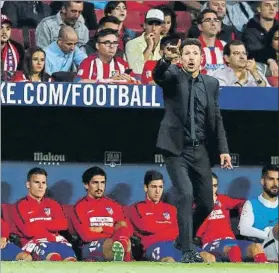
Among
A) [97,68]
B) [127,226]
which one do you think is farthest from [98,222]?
[97,68]

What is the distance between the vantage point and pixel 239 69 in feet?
39.0

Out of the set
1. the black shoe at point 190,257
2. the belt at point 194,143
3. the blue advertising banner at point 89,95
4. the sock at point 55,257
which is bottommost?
the black shoe at point 190,257

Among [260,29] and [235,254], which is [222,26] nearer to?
[260,29]

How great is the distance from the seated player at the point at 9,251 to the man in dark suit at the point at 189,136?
2.89 metres

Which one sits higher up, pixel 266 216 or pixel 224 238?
pixel 266 216

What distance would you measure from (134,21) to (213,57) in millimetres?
944

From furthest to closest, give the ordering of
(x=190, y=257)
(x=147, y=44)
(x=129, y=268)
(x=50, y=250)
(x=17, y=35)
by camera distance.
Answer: (x=147, y=44) < (x=17, y=35) < (x=50, y=250) < (x=190, y=257) < (x=129, y=268)

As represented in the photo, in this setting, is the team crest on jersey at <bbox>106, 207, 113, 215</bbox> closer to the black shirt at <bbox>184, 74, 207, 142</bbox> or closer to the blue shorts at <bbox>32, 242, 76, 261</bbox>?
the blue shorts at <bbox>32, 242, 76, 261</bbox>

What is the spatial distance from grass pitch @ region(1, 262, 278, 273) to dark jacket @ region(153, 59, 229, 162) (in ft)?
2.67

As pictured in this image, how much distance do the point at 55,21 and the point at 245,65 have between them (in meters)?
1.99

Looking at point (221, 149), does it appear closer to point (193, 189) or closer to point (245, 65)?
point (193, 189)

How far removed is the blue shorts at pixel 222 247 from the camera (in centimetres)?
1120

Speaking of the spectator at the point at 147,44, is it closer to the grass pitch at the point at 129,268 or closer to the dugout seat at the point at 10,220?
the dugout seat at the point at 10,220

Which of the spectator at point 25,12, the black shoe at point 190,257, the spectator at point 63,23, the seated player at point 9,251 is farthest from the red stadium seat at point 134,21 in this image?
the black shoe at point 190,257
